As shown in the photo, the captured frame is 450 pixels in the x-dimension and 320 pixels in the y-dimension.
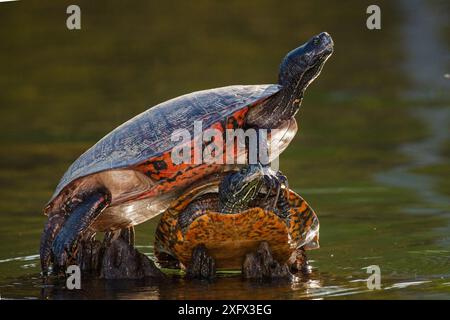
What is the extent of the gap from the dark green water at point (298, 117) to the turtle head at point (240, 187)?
464 millimetres

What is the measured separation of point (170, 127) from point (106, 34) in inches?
437

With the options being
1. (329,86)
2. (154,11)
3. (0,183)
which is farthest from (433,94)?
(154,11)

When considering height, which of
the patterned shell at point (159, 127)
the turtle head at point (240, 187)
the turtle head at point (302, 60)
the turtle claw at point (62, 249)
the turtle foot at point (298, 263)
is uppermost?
the turtle head at point (302, 60)

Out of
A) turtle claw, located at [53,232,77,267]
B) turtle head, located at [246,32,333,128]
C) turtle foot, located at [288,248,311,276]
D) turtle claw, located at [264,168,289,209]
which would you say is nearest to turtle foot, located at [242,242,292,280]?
turtle foot, located at [288,248,311,276]

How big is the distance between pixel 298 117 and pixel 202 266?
234 inches

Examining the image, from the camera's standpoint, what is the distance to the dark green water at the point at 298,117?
6699 millimetres

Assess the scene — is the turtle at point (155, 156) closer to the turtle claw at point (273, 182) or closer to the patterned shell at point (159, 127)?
the patterned shell at point (159, 127)

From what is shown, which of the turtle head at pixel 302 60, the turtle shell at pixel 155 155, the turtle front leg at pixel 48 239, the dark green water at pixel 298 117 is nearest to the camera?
the turtle shell at pixel 155 155

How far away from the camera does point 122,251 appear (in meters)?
6.66

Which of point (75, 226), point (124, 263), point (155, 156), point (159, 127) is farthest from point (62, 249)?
point (159, 127)

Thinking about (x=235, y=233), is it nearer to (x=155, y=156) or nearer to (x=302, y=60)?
(x=155, y=156)

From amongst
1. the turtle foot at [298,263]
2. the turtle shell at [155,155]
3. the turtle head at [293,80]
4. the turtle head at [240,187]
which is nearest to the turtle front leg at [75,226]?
the turtle shell at [155,155]

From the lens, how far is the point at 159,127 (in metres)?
6.70

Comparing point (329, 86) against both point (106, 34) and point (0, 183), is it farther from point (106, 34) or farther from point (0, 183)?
point (0, 183)
